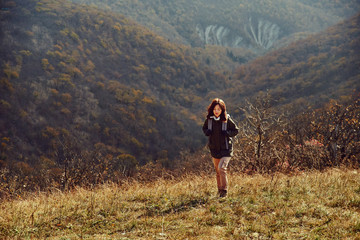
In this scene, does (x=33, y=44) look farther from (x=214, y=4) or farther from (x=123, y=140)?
(x=214, y=4)

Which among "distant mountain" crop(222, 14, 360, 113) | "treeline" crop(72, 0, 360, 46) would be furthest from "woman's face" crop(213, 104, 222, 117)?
"treeline" crop(72, 0, 360, 46)

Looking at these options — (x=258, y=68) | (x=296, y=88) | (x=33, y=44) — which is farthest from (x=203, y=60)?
(x=33, y=44)

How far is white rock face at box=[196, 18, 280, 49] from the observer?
128m

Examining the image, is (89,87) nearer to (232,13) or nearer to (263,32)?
(232,13)

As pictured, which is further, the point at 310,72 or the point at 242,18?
the point at 242,18

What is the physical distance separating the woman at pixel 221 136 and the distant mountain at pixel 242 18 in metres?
112

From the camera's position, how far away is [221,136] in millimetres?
4629

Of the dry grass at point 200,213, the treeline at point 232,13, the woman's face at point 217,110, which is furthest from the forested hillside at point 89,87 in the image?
the treeline at point 232,13

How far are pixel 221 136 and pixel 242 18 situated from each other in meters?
147

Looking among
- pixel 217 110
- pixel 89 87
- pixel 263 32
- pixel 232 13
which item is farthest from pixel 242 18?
pixel 217 110

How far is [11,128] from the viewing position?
3534 cm

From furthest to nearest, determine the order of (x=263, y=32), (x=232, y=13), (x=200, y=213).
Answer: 1. (x=263, y=32)
2. (x=232, y=13)
3. (x=200, y=213)

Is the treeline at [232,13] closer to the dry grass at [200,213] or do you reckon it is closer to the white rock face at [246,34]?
the white rock face at [246,34]

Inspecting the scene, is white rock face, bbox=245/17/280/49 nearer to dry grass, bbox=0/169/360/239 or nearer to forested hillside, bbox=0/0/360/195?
forested hillside, bbox=0/0/360/195
